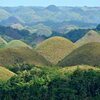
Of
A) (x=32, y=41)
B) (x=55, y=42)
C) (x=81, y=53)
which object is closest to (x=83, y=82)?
(x=81, y=53)

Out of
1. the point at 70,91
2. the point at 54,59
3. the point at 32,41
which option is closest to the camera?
the point at 70,91

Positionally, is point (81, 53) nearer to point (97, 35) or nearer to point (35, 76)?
point (35, 76)

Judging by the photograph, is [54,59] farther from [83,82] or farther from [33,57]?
[83,82]

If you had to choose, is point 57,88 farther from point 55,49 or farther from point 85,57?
point 55,49

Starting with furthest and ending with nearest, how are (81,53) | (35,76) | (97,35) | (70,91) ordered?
(97,35) → (81,53) → (35,76) → (70,91)

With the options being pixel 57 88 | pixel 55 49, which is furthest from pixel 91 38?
pixel 57 88

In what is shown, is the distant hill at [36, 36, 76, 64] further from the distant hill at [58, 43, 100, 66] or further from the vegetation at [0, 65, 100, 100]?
the vegetation at [0, 65, 100, 100]

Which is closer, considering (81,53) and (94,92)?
(94,92)
